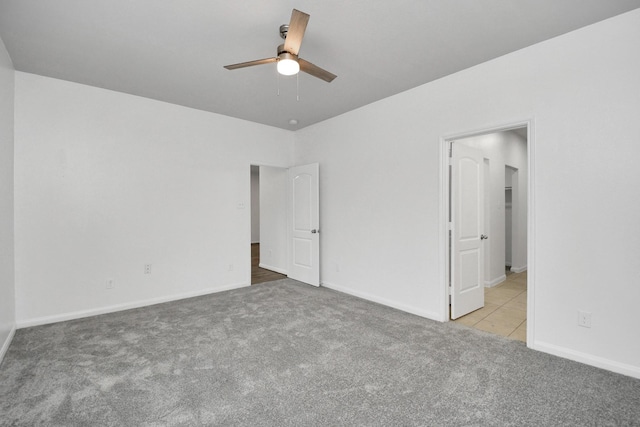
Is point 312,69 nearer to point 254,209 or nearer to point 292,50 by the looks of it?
point 292,50

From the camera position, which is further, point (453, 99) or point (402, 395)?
point (453, 99)

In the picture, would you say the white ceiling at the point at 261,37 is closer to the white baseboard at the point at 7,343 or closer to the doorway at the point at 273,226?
the doorway at the point at 273,226

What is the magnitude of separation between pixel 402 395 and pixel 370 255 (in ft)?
7.31

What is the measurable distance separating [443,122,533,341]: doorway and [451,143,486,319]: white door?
1cm

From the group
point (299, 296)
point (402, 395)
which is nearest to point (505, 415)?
point (402, 395)

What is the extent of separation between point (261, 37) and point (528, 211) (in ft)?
9.23

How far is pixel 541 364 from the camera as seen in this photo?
92.4 inches

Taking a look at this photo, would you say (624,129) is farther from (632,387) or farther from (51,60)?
(51,60)

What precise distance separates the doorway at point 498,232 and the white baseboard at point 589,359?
172 millimetres

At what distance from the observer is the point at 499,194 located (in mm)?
5090

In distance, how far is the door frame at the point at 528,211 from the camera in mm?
2621

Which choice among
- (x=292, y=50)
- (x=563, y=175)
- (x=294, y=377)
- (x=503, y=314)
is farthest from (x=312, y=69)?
(x=503, y=314)

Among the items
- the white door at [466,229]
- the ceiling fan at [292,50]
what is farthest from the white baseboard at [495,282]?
the ceiling fan at [292,50]

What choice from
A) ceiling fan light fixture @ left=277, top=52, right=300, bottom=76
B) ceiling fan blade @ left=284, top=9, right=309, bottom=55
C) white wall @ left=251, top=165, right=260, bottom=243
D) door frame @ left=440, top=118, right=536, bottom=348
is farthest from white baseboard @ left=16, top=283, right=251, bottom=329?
white wall @ left=251, top=165, right=260, bottom=243
